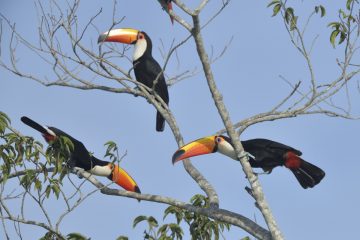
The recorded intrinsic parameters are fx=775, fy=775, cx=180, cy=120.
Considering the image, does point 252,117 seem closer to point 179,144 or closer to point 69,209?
point 179,144

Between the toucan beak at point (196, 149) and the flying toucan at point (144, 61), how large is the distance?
2847 mm

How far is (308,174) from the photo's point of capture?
10.1 m

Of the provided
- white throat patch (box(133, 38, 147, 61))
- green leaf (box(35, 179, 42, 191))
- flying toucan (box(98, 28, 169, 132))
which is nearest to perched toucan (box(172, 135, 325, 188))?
green leaf (box(35, 179, 42, 191))

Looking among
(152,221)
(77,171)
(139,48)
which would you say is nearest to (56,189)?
(152,221)

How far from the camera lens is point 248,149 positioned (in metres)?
10.1

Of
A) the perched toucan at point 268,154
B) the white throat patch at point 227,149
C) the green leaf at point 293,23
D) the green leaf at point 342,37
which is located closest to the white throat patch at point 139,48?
the perched toucan at point 268,154

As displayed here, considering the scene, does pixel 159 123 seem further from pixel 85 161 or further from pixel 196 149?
pixel 196 149

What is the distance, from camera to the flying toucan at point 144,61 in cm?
1302

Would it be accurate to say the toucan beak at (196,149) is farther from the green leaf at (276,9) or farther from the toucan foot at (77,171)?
the green leaf at (276,9)

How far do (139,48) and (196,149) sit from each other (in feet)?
15.2

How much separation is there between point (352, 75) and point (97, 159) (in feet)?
13.0

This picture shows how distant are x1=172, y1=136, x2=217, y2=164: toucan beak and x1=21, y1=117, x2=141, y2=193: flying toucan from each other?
2.67 feet

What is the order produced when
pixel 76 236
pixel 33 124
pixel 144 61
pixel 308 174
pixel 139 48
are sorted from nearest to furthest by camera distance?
1. pixel 76 236
2. pixel 33 124
3. pixel 308 174
4. pixel 144 61
5. pixel 139 48

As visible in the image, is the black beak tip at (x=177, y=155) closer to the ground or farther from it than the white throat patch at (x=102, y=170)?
closer to the ground
